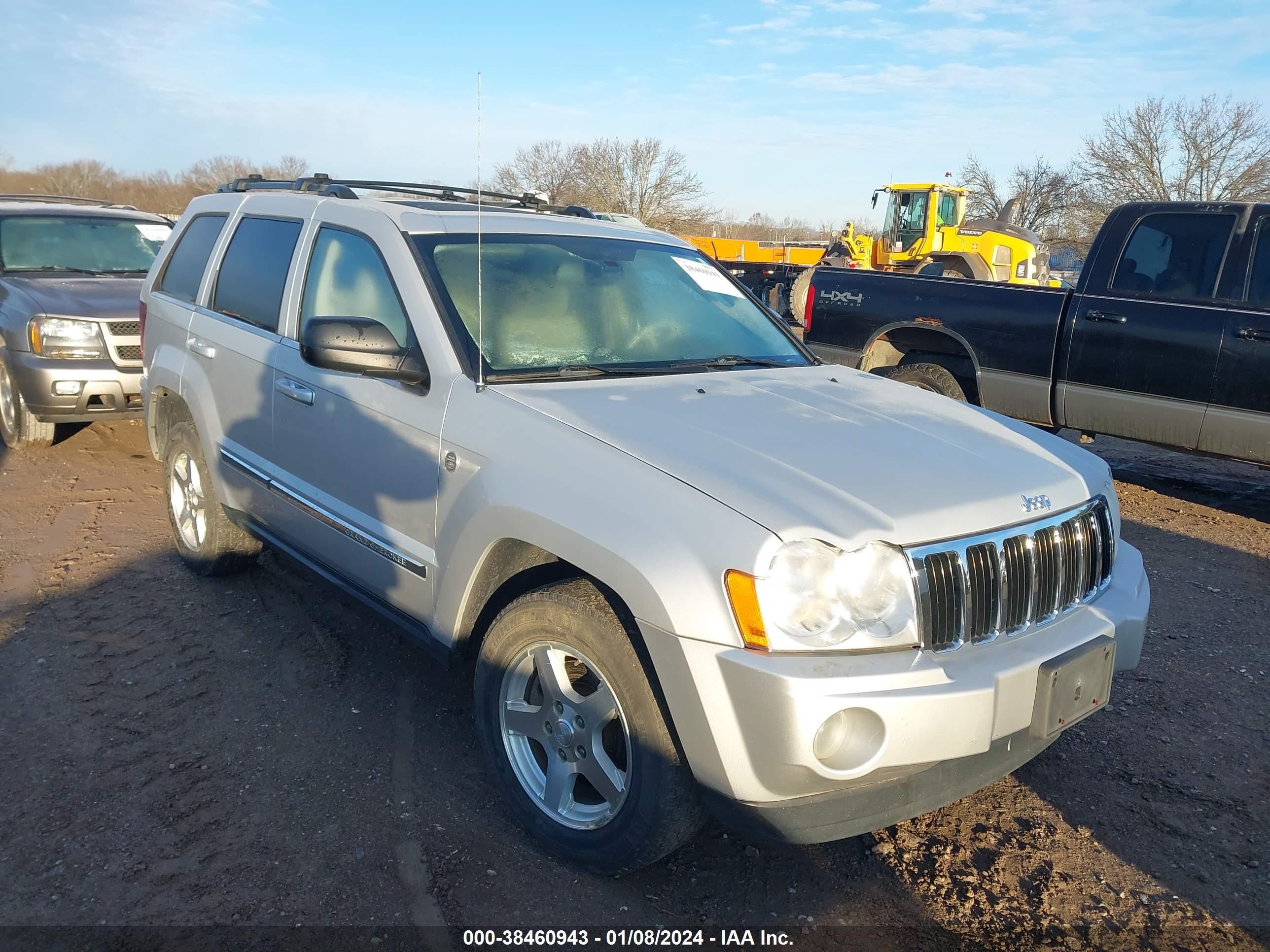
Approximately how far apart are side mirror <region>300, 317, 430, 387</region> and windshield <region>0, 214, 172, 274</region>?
5.63 m

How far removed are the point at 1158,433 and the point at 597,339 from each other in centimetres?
453

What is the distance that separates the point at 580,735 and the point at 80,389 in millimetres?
5821

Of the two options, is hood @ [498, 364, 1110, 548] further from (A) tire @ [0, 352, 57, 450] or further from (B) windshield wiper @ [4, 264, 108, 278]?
(B) windshield wiper @ [4, 264, 108, 278]

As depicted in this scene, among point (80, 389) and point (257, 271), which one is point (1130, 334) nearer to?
point (257, 271)

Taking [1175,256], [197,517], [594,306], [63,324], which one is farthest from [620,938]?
[63,324]

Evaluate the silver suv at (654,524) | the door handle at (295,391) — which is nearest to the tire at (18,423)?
the silver suv at (654,524)

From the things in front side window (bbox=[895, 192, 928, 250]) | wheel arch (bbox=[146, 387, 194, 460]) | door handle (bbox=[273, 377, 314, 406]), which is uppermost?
front side window (bbox=[895, 192, 928, 250])

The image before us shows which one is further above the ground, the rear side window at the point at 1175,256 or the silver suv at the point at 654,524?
the rear side window at the point at 1175,256

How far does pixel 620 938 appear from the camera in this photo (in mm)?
2580

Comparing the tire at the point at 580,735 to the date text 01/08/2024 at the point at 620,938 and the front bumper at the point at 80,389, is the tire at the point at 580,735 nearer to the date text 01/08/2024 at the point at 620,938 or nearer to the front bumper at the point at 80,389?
the date text 01/08/2024 at the point at 620,938

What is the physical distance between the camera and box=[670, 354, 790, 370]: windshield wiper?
11.9 feet

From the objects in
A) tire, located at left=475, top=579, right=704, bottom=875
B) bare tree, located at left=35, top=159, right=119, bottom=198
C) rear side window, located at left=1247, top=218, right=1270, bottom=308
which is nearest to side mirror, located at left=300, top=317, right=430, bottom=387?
tire, located at left=475, top=579, right=704, bottom=875

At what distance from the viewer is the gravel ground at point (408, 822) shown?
8.68 ft

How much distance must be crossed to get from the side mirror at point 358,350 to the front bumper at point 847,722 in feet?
4.34
